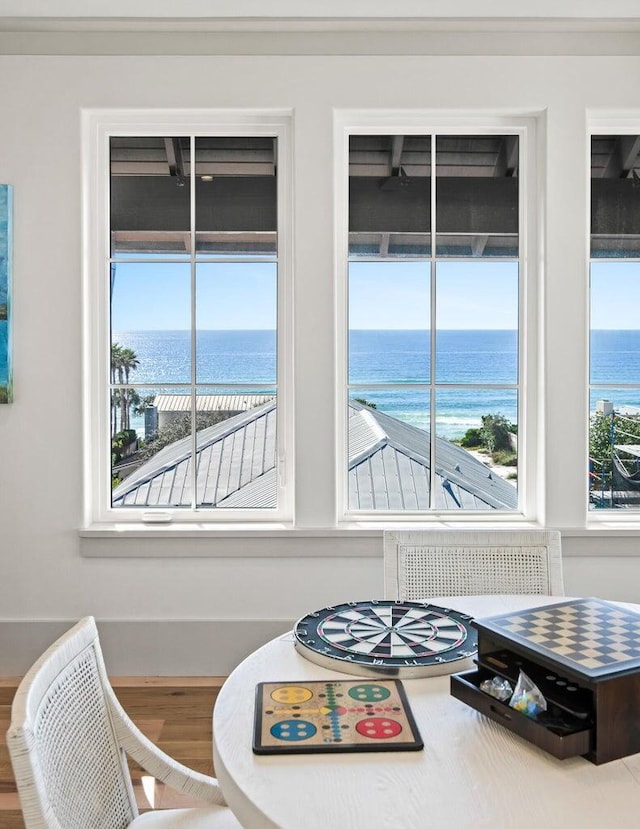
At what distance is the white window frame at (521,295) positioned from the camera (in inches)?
124

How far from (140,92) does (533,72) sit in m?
1.61

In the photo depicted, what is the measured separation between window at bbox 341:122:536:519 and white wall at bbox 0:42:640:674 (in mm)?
160

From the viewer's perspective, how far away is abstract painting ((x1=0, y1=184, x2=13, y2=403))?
10.1 feet

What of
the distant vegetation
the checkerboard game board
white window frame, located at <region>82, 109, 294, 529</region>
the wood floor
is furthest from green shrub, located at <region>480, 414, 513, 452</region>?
the checkerboard game board

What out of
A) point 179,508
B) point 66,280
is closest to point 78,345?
point 66,280

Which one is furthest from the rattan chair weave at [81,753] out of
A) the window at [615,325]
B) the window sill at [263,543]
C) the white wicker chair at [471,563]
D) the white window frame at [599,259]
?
the window at [615,325]

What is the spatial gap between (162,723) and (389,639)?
1.51 meters

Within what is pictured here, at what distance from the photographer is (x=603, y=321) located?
3258mm

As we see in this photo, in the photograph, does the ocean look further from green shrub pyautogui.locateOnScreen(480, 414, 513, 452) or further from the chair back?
the chair back

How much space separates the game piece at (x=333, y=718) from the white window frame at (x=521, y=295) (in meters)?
1.86

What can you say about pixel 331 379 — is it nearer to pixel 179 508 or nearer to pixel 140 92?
pixel 179 508

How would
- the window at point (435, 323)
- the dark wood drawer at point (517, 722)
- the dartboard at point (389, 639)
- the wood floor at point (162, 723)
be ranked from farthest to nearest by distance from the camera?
the window at point (435, 323)
the wood floor at point (162, 723)
the dartboard at point (389, 639)
the dark wood drawer at point (517, 722)

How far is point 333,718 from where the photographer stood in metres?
1.24

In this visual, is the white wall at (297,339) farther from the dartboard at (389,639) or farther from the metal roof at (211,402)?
the dartboard at (389,639)
